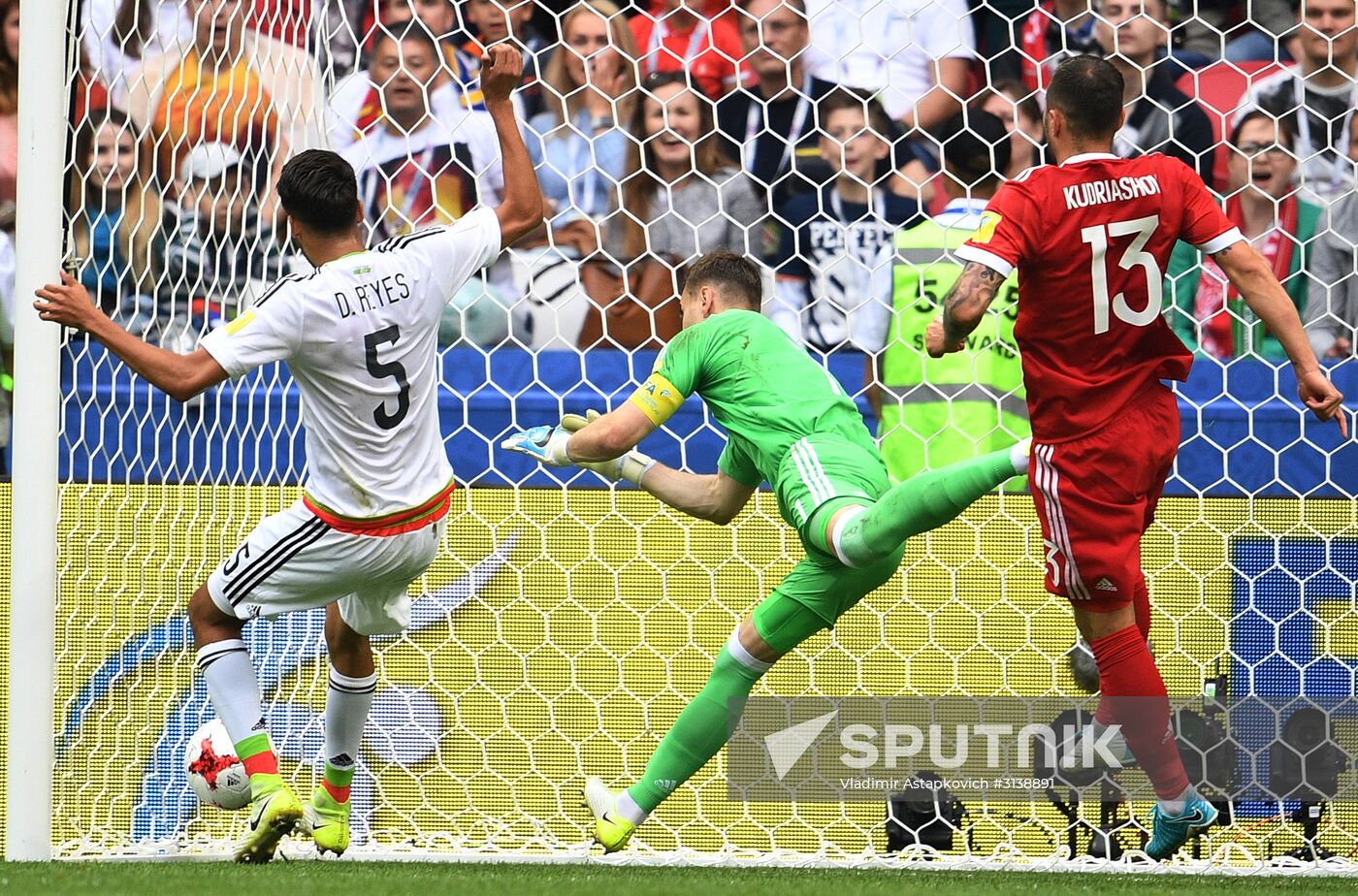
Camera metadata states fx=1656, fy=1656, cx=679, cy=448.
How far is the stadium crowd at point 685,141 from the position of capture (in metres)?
4.43

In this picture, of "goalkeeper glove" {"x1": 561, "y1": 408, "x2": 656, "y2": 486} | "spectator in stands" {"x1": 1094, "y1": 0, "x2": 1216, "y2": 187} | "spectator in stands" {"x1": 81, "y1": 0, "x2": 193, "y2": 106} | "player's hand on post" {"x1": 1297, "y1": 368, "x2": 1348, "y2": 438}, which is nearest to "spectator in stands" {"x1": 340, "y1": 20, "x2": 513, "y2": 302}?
"spectator in stands" {"x1": 81, "y1": 0, "x2": 193, "y2": 106}

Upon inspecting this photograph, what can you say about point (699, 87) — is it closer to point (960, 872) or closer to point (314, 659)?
point (314, 659)

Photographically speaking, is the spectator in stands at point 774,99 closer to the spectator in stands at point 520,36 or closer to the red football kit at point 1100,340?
the spectator in stands at point 520,36

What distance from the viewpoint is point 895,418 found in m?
4.87

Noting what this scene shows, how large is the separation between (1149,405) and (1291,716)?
1.26 meters

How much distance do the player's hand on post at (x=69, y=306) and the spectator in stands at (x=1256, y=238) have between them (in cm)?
295

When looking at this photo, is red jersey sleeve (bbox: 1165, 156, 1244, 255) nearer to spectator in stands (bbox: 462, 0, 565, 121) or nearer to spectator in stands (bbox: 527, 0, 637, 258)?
spectator in stands (bbox: 527, 0, 637, 258)

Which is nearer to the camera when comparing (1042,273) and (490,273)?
(1042,273)

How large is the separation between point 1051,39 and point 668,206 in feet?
4.83

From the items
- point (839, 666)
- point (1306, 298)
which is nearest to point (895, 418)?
point (839, 666)

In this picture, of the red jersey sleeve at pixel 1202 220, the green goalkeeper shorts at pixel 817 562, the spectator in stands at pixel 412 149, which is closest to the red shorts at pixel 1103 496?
the red jersey sleeve at pixel 1202 220

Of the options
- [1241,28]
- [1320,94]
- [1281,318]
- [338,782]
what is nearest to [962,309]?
[1281,318]

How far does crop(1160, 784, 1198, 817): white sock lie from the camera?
3.48 metres

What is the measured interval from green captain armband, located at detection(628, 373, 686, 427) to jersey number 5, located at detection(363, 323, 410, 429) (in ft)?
1.72
